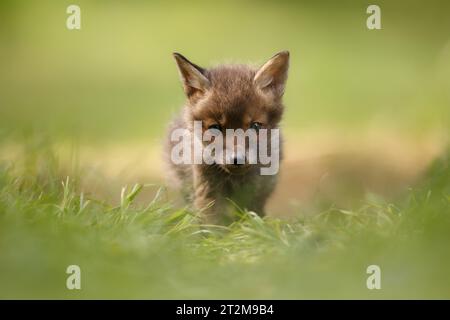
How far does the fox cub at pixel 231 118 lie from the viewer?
5.06 metres

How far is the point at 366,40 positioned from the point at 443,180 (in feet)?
23.5

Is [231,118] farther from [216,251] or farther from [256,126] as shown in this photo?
[216,251]

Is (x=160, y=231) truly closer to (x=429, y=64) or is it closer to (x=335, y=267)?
(x=335, y=267)

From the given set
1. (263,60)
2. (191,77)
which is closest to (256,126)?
(191,77)

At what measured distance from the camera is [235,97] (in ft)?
16.8

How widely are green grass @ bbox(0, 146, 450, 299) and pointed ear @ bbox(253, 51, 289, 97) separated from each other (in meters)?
1.10

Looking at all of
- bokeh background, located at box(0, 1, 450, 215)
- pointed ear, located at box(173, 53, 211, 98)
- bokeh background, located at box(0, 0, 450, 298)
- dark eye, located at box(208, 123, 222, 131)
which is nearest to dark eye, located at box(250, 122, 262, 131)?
dark eye, located at box(208, 123, 222, 131)

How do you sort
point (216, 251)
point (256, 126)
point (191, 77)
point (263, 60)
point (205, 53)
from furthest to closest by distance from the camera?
1. point (205, 53)
2. point (263, 60)
3. point (191, 77)
4. point (256, 126)
5. point (216, 251)

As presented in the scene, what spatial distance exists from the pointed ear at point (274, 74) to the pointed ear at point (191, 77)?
1.24 feet

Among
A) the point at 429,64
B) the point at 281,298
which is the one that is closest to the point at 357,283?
the point at 281,298

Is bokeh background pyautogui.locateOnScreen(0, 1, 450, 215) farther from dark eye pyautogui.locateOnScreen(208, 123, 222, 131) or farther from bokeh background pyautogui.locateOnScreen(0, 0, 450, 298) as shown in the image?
dark eye pyautogui.locateOnScreen(208, 123, 222, 131)

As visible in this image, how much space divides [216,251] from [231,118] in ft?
3.39

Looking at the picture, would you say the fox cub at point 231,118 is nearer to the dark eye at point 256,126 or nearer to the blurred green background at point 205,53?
the dark eye at point 256,126

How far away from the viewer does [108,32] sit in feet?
38.3
